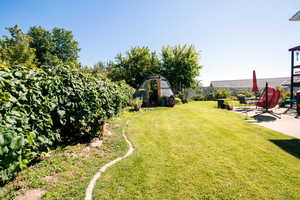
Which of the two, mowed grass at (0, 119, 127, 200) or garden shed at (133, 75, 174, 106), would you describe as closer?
mowed grass at (0, 119, 127, 200)

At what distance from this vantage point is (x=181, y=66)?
1903 centimetres

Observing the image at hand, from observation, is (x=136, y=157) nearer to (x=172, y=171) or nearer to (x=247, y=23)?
(x=172, y=171)

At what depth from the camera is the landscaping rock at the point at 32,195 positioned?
172cm

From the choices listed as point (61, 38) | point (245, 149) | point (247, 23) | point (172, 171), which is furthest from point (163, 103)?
point (61, 38)

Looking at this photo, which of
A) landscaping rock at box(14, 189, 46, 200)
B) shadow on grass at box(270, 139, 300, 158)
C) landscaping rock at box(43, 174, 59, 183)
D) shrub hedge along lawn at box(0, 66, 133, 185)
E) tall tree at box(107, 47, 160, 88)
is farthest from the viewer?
tall tree at box(107, 47, 160, 88)

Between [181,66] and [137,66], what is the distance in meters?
6.26

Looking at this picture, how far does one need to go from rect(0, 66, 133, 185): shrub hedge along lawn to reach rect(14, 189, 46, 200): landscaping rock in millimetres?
288

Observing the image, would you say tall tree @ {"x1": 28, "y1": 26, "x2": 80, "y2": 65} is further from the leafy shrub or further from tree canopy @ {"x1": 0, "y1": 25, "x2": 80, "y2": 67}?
the leafy shrub

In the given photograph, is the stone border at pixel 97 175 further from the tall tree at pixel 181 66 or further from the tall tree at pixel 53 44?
the tall tree at pixel 53 44

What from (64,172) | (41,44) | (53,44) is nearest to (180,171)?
(64,172)

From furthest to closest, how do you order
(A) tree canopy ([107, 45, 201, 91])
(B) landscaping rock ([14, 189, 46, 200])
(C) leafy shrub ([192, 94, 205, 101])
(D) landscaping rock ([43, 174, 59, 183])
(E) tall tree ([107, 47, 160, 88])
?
(C) leafy shrub ([192, 94, 205, 101]) < (E) tall tree ([107, 47, 160, 88]) < (A) tree canopy ([107, 45, 201, 91]) < (D) landscaping rock ([43, 174, 59, 183]) < (B) landscaping rock ([14, 189, 46, 200])

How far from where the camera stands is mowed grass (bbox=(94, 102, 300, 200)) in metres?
1.96

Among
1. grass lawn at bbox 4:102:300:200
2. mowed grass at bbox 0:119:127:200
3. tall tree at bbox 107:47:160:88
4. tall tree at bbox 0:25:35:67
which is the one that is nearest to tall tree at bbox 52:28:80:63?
tall tree at bbox 0:25:35:67

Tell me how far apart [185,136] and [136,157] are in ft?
6.60
